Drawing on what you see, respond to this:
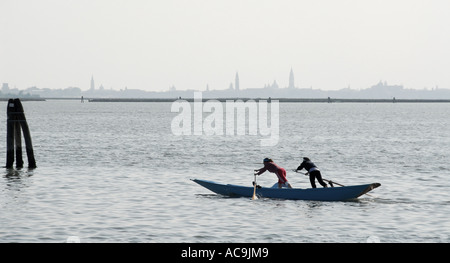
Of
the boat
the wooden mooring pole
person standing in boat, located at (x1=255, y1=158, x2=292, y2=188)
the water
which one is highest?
the wooden mooring pole

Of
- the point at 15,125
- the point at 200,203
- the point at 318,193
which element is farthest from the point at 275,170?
the point at 15,125

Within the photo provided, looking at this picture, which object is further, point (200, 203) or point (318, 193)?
point (318, 193)

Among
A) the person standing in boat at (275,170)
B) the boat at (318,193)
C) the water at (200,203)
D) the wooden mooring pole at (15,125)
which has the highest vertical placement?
the wooden mooring pole at (15,125)

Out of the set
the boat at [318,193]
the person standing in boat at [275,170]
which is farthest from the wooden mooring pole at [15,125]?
the person standing in boat at [275,170]

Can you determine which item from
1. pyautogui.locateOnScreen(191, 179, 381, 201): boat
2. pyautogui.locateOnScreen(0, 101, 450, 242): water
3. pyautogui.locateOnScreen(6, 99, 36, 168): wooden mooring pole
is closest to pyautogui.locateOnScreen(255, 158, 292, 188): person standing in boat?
pyautogui.locateOnScreen(191, 179, 381, 201): boat

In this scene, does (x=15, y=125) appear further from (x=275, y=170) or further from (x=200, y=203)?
(x=275, y=170)

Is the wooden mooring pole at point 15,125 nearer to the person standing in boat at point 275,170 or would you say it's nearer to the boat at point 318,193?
the boat at point 318,193

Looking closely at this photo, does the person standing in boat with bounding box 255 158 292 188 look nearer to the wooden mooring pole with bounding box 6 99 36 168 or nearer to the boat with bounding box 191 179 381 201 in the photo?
the boat with bounding box 191 179 381 201

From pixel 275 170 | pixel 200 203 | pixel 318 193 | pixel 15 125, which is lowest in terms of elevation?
pixel 200 203

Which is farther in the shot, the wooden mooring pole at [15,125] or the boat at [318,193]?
the wooden mooring pole at [15,125]

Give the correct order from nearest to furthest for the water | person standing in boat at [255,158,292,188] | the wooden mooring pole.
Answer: the water < person standing in boat at [255,158,292,188] < the wooden mooring pole

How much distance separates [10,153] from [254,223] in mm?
22671
